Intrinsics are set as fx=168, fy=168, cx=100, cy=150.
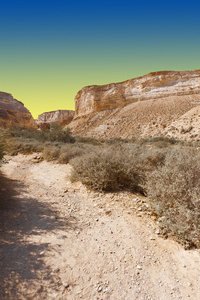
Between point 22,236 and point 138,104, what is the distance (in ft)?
123

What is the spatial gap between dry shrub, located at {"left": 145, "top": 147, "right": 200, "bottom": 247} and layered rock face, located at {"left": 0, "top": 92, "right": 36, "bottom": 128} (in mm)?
38482

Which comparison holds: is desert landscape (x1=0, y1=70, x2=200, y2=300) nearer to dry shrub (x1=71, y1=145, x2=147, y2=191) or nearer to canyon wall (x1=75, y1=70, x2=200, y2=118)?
dry shrub (x1=71, y1=145, x2=147, y2=191)

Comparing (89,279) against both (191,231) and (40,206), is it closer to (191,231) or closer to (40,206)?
(191,231)

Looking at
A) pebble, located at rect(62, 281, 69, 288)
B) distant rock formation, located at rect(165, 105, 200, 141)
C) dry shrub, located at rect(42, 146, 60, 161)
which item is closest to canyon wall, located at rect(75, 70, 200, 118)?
distant rock formation, located at rect(165, 105, 200, 141)

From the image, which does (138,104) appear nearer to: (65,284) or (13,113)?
(13,113)

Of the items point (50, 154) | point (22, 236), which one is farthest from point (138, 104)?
point (22, 236)

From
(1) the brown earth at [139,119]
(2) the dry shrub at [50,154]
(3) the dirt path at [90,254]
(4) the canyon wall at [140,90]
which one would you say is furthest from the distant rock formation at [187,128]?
(3) the dirt path at [90,254]

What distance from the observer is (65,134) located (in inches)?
648

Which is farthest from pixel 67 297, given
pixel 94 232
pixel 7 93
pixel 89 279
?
pixel 7 93

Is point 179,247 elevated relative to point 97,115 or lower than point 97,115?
lower

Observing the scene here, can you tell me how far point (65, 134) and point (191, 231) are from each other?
594 inches

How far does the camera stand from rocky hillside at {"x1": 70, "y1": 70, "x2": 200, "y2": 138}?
2946 centimetres

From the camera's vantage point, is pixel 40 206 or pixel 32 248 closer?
pixel 32 248

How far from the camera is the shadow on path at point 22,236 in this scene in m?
1.99
